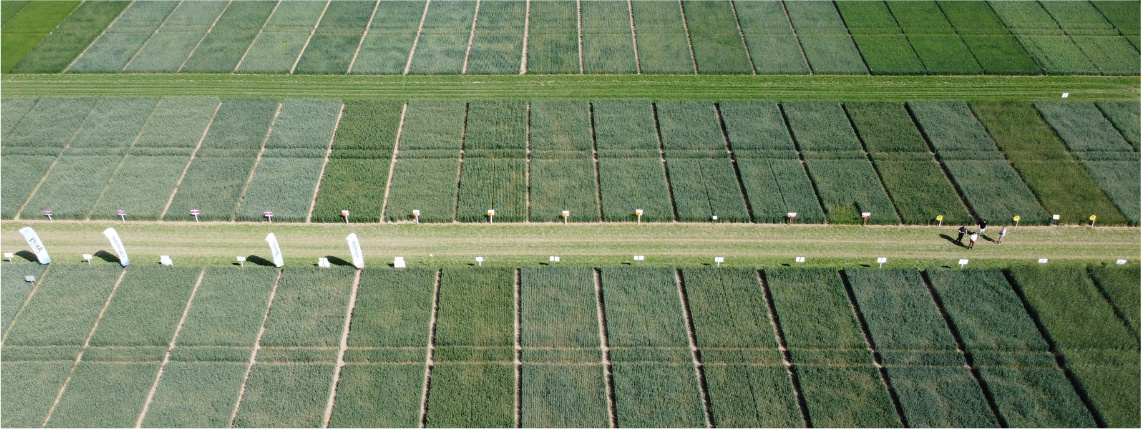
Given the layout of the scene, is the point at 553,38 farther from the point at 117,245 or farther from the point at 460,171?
the point at 117,245

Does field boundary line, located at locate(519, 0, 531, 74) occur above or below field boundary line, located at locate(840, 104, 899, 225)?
above

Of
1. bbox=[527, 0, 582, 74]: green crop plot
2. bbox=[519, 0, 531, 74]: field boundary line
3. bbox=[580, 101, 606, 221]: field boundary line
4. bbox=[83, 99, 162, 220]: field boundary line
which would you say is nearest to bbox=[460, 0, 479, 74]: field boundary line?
bbox=[519, 0, 531, 74]: field boundary line

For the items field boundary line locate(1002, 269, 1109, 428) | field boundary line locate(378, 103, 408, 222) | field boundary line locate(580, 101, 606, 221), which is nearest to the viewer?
field boundary line locate(1002, 269, 1109, 428)

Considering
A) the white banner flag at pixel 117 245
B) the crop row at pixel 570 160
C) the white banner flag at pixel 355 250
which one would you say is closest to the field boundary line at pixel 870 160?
the crop row at pixel 570 160

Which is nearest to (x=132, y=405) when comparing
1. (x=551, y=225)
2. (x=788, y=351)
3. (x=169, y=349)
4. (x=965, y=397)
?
(x=169, y=349)

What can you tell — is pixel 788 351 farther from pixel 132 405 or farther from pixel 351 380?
pixel 132 405

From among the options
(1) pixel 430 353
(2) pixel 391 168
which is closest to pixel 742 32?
(2) pixel 391 168

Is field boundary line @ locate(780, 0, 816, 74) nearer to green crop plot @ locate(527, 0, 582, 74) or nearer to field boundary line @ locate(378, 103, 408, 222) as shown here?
green crop plot @ locate(527, 0, 582, 74)
